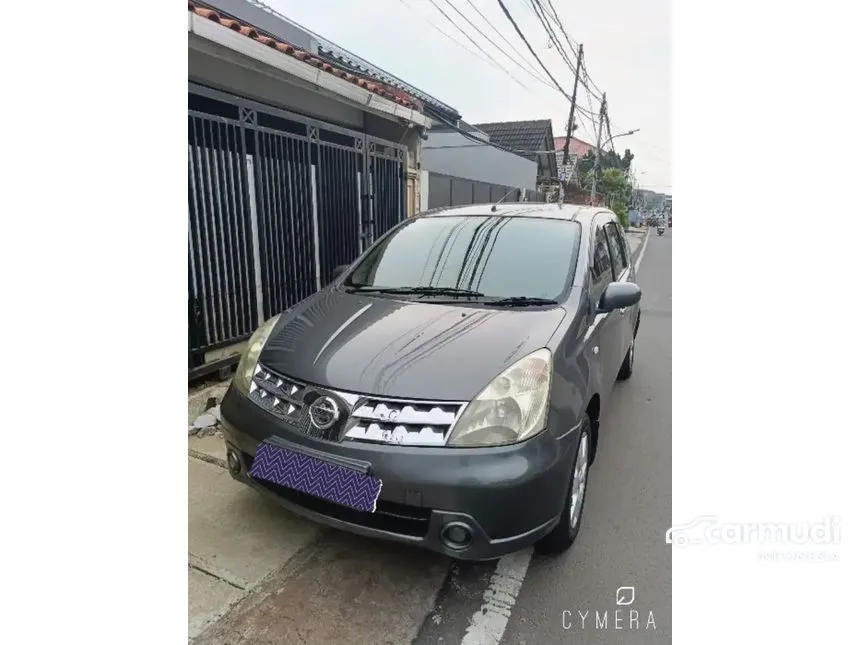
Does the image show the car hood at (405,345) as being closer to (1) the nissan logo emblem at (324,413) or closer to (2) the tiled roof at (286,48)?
(1) the nissan logo emblem at (324,413)

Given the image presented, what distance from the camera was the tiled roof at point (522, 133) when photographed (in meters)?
21.5

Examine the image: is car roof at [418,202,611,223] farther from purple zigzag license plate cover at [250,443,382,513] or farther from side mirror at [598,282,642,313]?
purple zigzag license plate cover at [250,443,382,513]

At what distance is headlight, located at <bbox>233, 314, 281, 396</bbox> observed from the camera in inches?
88.0

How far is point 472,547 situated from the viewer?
179 cm

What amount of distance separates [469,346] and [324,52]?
30.9ft

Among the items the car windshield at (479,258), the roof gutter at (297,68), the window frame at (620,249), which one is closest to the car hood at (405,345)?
the car windshield at (479,258)

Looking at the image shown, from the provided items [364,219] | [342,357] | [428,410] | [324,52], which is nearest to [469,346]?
[428,410]

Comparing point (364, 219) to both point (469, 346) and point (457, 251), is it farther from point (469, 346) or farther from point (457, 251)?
point (469, 346)

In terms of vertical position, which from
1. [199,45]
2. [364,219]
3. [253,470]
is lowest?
[253,470]

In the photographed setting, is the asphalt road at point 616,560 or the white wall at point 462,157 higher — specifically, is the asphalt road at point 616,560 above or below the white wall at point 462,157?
below

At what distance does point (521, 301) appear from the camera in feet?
8.13

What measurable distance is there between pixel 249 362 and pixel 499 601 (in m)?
1.43

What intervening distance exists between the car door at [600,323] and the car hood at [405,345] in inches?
12.3

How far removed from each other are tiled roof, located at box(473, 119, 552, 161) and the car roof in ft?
61.1
